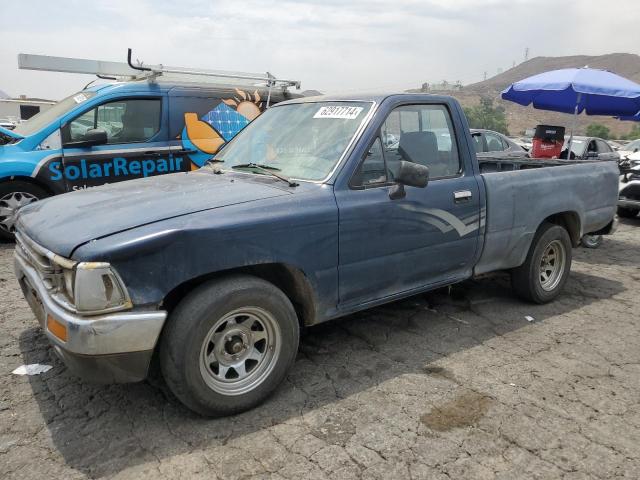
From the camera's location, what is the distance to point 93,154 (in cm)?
677

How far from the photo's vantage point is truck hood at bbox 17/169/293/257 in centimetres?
271

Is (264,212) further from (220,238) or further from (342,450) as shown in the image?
(342,450)

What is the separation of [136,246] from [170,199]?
61 centimetres

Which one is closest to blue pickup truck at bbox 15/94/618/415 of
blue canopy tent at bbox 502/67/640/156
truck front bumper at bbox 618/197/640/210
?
blue canopy tent at bbox 502/67/640/156

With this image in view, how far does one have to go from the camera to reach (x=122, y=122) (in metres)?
7.04

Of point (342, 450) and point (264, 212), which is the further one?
point (264, 212)

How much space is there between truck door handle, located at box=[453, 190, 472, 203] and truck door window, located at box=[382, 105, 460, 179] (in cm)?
17

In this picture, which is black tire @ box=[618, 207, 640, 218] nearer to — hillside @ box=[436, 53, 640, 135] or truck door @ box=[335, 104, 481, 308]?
truck door @ box=[335, 104, 481, 308]

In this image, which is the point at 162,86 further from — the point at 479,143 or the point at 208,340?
the point at 479,143

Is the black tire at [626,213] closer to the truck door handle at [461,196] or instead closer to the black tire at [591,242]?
the black tire at [591,242]

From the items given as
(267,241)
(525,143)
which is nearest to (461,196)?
(267,241)

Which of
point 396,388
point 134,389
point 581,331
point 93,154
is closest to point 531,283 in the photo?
point 581,331

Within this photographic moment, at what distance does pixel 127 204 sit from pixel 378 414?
1905mm

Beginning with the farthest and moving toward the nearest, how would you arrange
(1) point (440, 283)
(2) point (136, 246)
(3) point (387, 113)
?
(1) point (440, 283) < (3) point (387, 113) < (2) point (136, 246)
